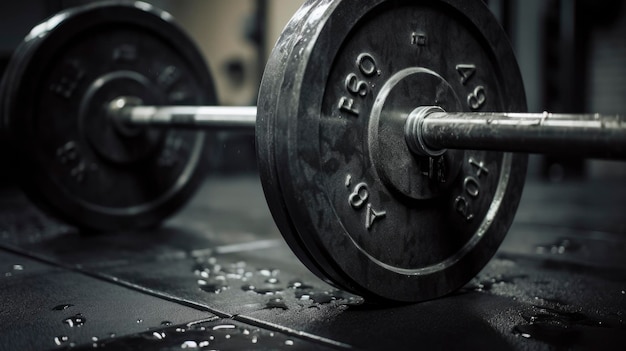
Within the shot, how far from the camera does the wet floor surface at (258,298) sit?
91cm

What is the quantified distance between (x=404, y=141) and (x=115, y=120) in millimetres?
1039

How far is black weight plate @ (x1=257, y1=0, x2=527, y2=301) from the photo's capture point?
968 millimetres

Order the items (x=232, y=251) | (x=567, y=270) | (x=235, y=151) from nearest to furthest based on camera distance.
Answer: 1. (x=567, y=270)
2. (x=232, y=251)
3. (x=235, y=151)

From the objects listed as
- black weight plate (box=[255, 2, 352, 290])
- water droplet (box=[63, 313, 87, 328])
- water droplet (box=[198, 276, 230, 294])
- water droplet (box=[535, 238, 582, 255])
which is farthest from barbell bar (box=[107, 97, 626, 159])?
water droplet (box=[535, 238, 582, 255])

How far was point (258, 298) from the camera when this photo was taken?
1.16m

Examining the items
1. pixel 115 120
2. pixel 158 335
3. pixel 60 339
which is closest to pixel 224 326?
pixel 158 335

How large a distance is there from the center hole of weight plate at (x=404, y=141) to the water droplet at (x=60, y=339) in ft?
1.64

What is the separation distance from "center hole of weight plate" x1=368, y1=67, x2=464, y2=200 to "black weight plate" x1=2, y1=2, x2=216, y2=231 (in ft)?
3.37

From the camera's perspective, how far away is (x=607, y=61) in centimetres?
477

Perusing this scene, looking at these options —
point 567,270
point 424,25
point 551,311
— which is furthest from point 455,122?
point 567,270

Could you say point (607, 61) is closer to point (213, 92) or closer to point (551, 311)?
point (213, 92)

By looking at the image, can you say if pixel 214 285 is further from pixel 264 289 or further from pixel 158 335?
pixel 158 335

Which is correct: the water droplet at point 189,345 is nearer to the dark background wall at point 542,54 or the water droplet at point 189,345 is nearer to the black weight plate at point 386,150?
the black weight plate at point 386,150

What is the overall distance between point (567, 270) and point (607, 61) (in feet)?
12.5
